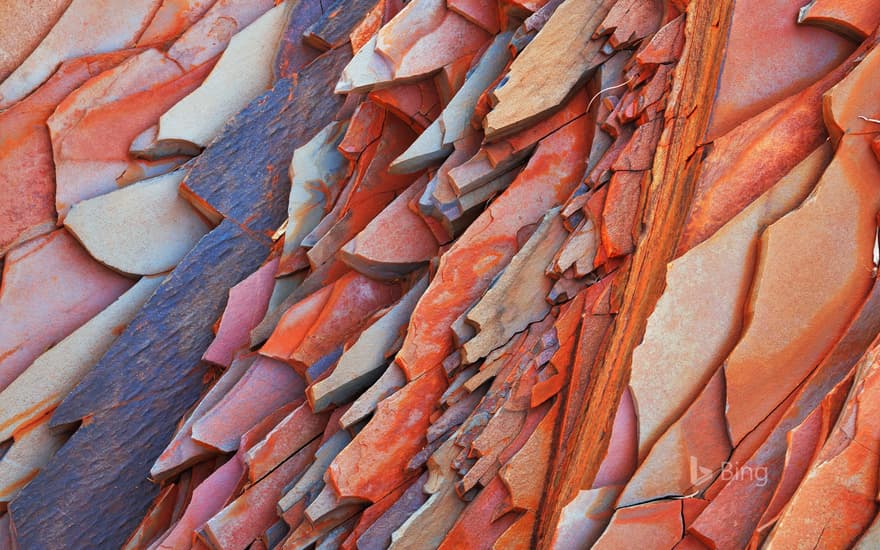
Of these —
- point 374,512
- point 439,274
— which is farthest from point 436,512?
point 439,274

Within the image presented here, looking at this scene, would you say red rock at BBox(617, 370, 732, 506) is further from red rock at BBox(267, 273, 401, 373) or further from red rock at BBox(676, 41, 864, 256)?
red rock at BBox(267, 273, 401, 373)

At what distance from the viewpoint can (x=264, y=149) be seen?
4.73 m

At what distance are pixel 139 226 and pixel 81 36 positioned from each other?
1071 millimetres

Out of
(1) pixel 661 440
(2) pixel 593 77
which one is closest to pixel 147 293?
(2) pixel 593 77

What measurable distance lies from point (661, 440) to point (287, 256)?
213cm

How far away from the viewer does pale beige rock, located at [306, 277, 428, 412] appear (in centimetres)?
374

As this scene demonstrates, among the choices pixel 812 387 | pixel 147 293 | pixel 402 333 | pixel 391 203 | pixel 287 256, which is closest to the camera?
pixel 812 387

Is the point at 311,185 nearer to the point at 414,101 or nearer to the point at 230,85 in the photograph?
the point at 414,101

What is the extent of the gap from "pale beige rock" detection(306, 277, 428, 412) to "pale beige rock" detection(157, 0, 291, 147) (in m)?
1.61

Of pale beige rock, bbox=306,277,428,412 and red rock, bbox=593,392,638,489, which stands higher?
pale beige rock, bbox=306,277,428,412

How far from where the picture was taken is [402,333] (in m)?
3.68

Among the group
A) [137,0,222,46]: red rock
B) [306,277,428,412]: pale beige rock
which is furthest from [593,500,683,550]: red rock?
[137,0,222,46]: red rock

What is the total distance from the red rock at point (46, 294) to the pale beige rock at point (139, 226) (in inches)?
4.3

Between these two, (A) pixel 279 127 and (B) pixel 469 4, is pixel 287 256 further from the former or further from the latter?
(B) pixel 469 4
